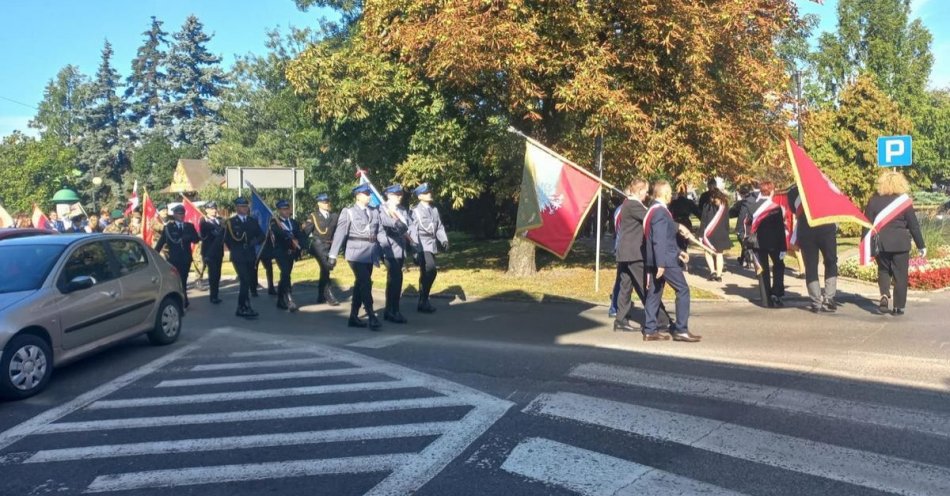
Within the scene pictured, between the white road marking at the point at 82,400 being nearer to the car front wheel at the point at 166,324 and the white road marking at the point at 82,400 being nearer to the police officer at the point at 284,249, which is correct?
the car front wheel at the point at 166,324

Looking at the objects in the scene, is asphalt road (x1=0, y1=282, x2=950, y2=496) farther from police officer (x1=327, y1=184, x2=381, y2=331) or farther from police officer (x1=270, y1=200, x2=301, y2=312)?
police officer (x1=270, y1=200, x2=301, y2=312)

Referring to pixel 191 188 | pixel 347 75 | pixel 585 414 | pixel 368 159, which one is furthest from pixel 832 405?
pixel 191 188

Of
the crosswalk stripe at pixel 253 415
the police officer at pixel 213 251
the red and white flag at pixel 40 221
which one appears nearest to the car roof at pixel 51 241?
the crosswalk stripe at pixel 253 415

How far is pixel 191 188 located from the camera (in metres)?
66.3

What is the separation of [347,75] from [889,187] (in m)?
9.75

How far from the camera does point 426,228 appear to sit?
1098 cm

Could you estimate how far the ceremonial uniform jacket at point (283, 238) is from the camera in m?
12.4

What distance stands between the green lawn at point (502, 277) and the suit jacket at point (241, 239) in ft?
10.7

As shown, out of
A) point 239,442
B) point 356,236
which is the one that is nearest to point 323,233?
point 356,236

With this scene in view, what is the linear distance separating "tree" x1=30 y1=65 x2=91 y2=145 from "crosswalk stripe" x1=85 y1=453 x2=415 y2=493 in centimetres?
8387

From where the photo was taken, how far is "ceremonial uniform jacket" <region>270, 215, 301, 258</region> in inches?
488

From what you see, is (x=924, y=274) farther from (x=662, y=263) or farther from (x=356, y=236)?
(x=356, y=236)

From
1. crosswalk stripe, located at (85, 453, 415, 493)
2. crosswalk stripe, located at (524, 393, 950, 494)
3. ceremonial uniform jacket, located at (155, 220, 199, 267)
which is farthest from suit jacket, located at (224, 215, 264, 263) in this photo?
crosswalk stripe, located at (85, 453, 415, 493)

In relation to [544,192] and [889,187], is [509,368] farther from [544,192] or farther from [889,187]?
[889,187]
